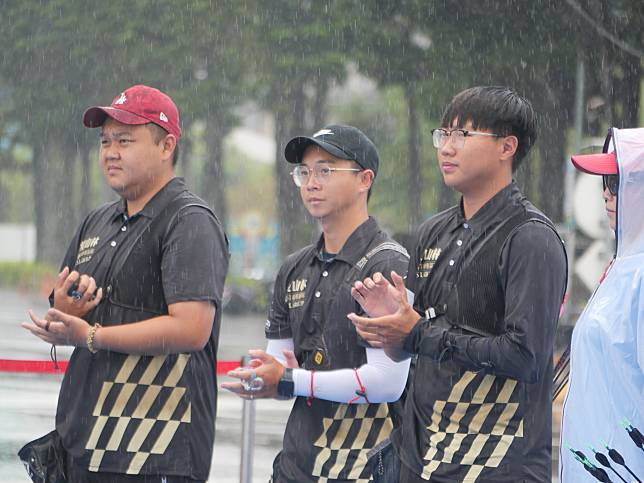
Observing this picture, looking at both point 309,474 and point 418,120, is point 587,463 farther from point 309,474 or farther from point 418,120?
point 418,120

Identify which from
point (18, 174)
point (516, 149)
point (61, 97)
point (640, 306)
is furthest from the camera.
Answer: point (18, 174)

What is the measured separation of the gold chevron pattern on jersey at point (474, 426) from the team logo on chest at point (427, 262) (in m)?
0.38

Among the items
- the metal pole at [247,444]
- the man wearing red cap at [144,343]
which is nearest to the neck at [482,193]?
the man wearing red cap at [144,343]

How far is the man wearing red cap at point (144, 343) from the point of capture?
138 inches

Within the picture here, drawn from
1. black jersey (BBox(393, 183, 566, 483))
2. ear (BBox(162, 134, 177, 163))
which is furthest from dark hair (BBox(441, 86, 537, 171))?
ear (BBox(162, 134, 177, 163))

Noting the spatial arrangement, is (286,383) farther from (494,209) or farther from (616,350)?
(616,350)

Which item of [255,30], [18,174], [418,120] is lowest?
[18,174]

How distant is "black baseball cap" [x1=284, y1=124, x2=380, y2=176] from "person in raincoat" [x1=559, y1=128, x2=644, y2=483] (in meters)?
1.14

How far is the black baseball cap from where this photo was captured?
13.4 ft

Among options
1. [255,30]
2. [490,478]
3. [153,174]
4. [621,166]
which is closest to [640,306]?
[621,166]

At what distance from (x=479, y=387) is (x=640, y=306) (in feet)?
1.98

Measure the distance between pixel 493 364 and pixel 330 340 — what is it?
2.80 feet

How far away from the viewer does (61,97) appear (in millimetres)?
11367

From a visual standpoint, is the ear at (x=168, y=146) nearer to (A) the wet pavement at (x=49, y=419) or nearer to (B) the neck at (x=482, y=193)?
(B) the neck at (x=482, y=193)
